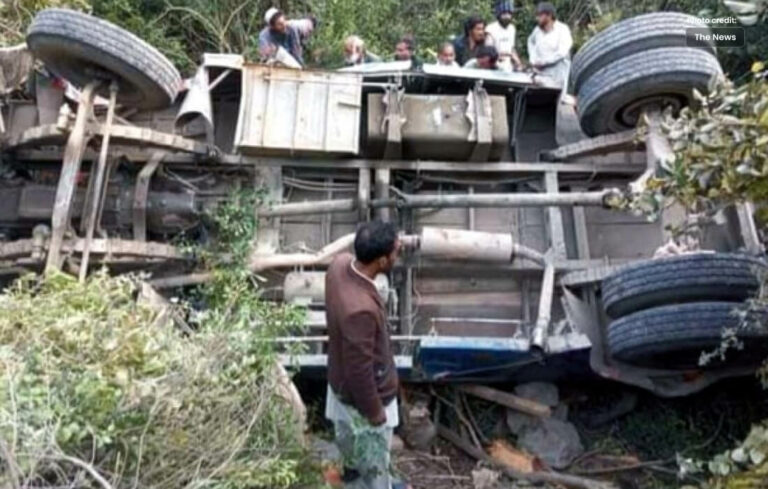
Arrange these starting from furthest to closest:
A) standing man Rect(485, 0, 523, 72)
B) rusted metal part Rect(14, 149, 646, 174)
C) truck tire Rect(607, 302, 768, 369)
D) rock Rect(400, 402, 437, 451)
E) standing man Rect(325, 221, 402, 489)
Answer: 1. standing man Rect(485, 0, 523, 72)
2. rusted metal part Rect(14, 149, 646, 174)
3. rock Rect(400, 402, 437, 451)
4. truck tire Rect(607, 302, 768, 369)
5. standing man Rect(325, 221, 402, 489)

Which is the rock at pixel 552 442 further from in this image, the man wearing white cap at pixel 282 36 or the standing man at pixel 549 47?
the man wearing white cap at pixel 282 36

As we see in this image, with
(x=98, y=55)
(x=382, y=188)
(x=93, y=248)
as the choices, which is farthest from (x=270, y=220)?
(x=98, y=55)

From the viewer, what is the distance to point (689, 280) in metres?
4.57

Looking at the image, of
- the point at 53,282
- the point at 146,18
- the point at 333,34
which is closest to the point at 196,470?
the point at 53,282

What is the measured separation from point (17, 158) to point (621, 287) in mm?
4009

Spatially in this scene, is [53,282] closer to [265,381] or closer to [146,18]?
[265,381]

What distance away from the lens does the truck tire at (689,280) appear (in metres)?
4.54

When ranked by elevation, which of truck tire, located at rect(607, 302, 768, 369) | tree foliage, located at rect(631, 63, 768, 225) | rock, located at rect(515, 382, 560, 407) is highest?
tree foliage, located at rect(631, 63, 768, 225)

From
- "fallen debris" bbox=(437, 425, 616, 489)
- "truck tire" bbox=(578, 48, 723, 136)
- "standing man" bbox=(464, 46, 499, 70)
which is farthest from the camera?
"standing man" bbox=(464, 46, 499, 70)

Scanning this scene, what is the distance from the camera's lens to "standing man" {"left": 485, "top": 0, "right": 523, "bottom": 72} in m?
7.62

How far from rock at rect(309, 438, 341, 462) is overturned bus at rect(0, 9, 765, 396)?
0.58m

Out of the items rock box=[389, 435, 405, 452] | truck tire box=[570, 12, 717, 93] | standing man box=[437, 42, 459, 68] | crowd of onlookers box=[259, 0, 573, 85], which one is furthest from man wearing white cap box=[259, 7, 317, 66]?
rock box=[389, 435, 405, 452]

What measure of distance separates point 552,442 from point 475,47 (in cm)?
371

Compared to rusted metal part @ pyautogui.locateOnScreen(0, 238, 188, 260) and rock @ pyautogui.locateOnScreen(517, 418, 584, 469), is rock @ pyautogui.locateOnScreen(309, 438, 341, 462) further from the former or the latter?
rusted metal part @ pyautogui.locateOnScreen(0, 238, 188, 260)
